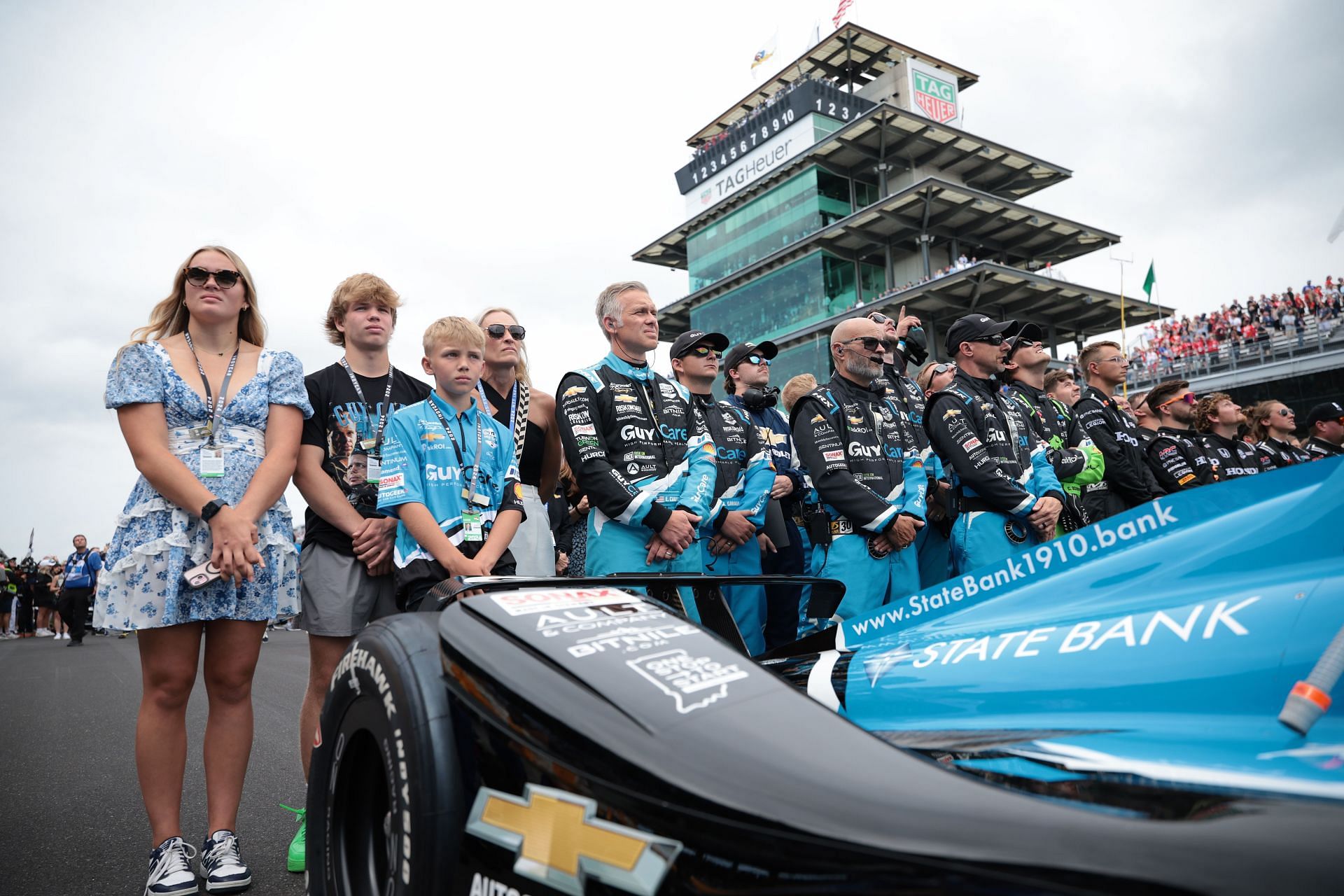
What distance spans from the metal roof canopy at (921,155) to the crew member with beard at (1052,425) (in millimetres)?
34766

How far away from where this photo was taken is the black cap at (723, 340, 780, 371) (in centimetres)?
574

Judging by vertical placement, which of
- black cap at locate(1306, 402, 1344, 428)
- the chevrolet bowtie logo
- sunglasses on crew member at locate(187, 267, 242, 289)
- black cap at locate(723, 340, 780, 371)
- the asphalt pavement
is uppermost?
black cap at locate(723, 340, 780, 371)

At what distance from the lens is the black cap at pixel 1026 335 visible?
539cm

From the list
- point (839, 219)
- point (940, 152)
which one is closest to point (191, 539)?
point (839, 219)

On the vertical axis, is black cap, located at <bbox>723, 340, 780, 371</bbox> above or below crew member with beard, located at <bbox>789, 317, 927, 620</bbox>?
above

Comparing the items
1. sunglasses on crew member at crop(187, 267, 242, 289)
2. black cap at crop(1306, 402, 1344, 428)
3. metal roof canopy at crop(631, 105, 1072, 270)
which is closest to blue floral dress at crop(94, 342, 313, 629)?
sunglasses on crew member at crop(187, 267, 242, 289)

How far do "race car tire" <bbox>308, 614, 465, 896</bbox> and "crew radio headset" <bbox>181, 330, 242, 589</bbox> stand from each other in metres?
0.94

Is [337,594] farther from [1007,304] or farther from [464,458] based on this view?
[1007,304]

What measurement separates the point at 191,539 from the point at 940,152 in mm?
42330

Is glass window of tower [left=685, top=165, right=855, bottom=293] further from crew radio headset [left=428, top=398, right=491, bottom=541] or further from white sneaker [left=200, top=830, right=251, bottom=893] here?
white sneaker [left=200, top=830, right=251, bottom=893]

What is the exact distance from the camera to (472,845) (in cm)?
130

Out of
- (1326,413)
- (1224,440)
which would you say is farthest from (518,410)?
(1326,413)

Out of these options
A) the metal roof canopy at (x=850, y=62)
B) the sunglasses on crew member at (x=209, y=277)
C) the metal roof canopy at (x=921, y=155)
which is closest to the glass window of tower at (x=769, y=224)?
the metal roof canopy at (x=921, y=155)

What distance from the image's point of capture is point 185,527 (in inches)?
100
